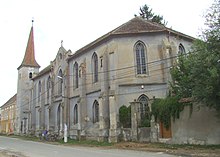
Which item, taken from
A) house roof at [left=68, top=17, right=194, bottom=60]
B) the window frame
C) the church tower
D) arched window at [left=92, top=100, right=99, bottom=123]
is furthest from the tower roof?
the window frame

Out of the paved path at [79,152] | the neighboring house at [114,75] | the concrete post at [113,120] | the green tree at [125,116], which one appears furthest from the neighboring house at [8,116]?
the paved path at [79,152]

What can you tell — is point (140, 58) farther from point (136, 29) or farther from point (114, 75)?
point (114, 75)

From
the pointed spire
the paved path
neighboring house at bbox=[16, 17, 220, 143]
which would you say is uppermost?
the pointed spire

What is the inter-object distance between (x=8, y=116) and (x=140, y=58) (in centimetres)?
6528

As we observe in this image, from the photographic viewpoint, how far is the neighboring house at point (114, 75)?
33.0 m

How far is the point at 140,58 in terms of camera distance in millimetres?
34625

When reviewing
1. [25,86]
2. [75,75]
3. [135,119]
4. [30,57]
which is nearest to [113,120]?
[135,119]

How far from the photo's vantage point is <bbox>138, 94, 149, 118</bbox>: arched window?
30.2 m

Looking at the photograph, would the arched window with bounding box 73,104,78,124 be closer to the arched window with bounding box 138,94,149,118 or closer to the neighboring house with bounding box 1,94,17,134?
the arched window with bounding box 138,94,149,118

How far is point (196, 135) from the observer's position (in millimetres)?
23078

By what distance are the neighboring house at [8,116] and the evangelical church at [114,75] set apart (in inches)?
1591

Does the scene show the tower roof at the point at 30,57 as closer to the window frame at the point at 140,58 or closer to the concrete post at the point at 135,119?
the window frame at the point at 140,58

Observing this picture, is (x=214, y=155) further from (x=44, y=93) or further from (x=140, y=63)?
(x=44, y=93)

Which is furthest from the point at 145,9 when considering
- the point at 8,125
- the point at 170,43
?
the point at 8,125
